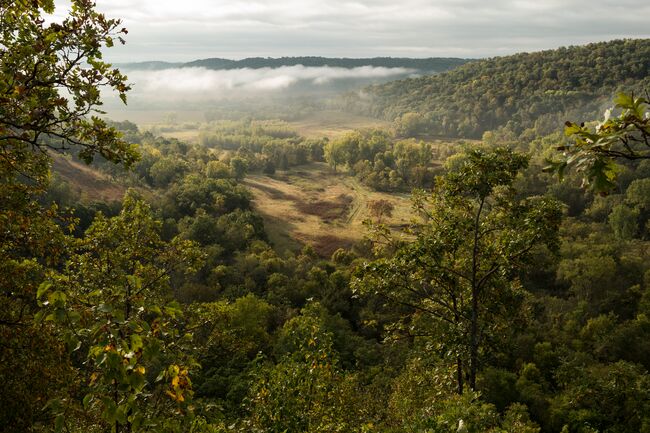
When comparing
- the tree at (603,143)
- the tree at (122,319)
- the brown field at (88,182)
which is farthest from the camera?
the brown field at (88,182)

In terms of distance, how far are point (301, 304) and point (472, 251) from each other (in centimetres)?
3751

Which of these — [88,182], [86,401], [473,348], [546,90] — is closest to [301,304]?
[473,348]

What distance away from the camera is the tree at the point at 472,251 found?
13.3 meters

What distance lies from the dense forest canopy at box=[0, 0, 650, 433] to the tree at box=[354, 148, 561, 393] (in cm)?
7

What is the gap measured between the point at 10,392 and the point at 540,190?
8918 cm

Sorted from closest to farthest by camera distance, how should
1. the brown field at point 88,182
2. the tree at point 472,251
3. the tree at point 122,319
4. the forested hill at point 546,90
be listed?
the tree at point 122,319, the tree at point 472,251, the brown field at point 88,182, the forested hill at point 546,90

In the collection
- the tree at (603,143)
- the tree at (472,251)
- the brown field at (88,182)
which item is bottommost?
the brown field at (88,182)

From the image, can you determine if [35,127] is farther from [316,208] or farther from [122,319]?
[316,208]

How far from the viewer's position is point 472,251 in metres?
15.0

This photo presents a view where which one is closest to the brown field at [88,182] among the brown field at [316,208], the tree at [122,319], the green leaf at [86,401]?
the brown field at [316,208]

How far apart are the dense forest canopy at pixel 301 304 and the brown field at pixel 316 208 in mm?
11253

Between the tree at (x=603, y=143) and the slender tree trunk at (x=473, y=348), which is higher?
the tree at (x=603, y=143)

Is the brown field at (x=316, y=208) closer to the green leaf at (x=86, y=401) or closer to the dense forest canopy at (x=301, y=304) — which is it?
the dense forest canopy at (x=301, y=304)

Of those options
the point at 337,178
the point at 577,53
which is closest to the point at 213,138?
the point at 337,178
